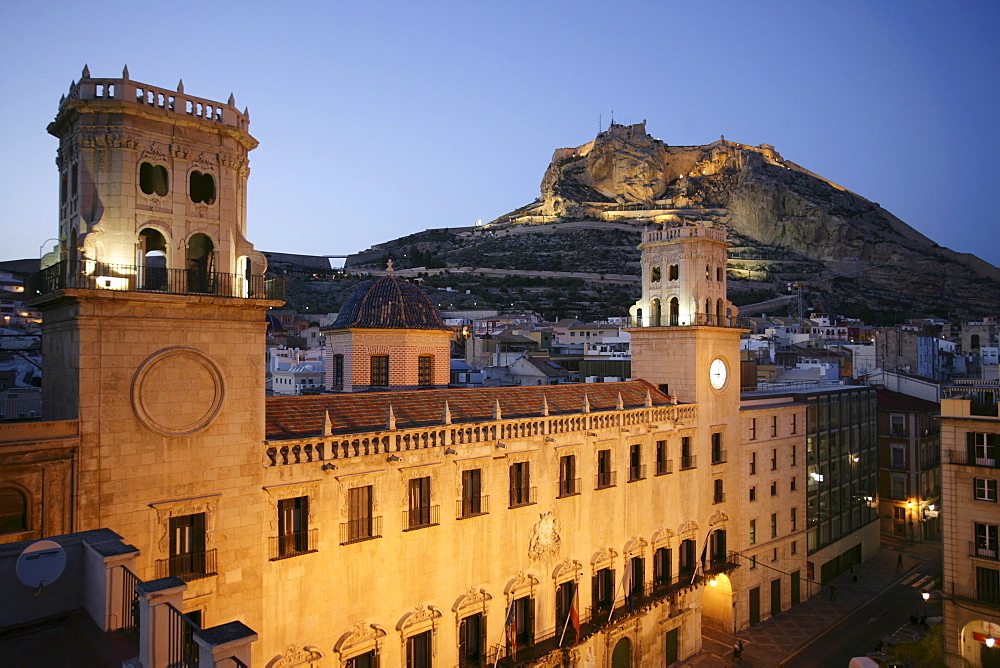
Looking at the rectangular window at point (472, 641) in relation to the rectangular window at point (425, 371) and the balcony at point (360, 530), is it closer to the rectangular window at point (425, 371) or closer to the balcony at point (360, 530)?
the balcony at point (360, 530)

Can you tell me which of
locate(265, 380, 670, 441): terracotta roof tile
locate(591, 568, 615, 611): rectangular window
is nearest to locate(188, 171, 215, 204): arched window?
locate(265, 380, 670, 441): terracotta roof tile

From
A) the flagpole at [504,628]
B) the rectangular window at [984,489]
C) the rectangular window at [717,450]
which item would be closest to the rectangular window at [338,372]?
the flagpole at [504,628]

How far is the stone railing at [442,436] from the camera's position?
1888 centimetres

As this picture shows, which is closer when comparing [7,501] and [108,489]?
[7,501]

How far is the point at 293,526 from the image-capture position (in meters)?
19.0

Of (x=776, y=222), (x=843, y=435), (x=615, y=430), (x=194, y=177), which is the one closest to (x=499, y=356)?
(x=843, y=435)

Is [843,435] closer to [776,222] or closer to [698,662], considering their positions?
[698,662]

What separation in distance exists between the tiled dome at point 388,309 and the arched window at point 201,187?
15.1 m

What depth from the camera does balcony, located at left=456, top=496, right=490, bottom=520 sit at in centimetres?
2326

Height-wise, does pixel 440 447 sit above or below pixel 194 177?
below

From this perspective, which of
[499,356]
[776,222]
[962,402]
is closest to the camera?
[962,402]

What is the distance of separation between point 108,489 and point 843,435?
46.0 m

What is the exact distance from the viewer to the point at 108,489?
15.4 metres

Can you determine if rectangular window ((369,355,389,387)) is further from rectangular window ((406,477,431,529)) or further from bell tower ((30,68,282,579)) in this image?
bell tower ((30,68,282,579))
